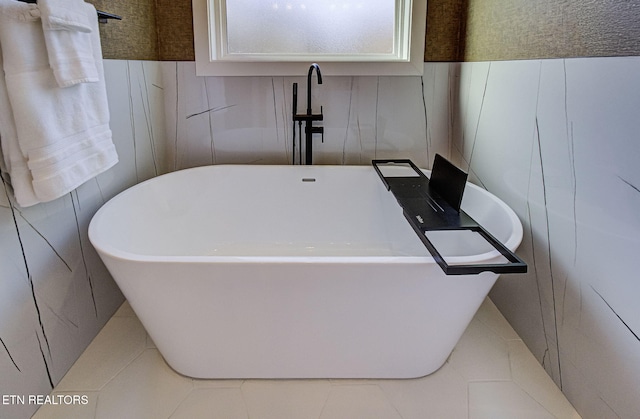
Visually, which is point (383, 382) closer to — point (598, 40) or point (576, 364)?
point (576, 364)

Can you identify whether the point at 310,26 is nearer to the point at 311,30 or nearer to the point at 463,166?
the point at 311,30

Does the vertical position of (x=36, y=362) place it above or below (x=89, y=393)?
above

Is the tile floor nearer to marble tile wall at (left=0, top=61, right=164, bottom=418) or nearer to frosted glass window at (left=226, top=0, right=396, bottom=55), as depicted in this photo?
marble tile wall at (left=0, top=61, right=164, bottom=418)

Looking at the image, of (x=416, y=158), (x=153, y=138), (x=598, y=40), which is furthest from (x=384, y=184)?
(x=153, y=138)

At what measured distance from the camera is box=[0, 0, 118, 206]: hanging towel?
1.30 metres

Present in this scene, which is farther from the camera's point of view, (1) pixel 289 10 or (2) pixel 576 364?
(1) pixel 289 10

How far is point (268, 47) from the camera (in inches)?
103

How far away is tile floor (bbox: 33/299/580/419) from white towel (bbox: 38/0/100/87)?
3.56 feet

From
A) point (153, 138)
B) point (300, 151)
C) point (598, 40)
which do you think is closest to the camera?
point (598, 40)

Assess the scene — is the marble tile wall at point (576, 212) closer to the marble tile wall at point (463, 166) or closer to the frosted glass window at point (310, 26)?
the marble tile wall at point (463, 166)

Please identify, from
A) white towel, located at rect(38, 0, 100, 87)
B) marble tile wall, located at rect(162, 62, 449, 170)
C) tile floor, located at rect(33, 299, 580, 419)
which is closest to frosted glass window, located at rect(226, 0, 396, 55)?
marble tile wall, located at rect(162, 62, 449, 170)

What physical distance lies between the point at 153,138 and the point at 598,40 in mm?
2130

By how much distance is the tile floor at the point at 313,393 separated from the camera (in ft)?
5.01

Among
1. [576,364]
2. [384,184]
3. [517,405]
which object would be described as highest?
[384,184]
